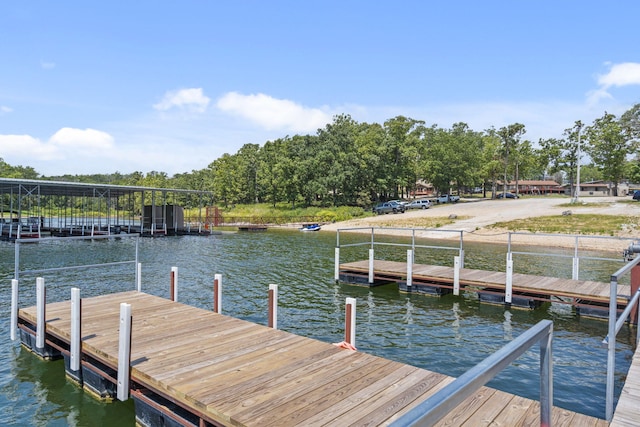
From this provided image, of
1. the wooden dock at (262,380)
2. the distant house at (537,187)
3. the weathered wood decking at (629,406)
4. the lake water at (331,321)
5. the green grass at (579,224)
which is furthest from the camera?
the distant house at (537,187)

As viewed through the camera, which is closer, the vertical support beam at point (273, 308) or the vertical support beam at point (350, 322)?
the vertical support beam at point (350, 322)

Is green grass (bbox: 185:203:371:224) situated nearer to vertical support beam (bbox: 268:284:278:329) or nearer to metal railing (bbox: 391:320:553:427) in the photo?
vertical support beam (bbox: 268:284:278:329)

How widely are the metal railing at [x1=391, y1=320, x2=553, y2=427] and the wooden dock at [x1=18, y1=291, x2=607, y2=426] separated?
205 centimetres

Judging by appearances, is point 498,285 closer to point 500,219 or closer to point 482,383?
point 482,383

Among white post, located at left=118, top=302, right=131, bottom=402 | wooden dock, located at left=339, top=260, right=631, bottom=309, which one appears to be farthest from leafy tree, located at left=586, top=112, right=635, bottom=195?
white post, located at left=118, top=302, right=131, bottom=402

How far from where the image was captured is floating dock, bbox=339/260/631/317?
12.8 meters

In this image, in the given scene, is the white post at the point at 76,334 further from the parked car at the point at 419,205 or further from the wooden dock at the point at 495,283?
the parked car at the point at 419,205

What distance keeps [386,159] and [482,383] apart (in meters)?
66.5

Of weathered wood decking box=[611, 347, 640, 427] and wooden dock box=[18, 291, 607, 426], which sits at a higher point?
weathered wood decking box=[611, 347, 640, 427]

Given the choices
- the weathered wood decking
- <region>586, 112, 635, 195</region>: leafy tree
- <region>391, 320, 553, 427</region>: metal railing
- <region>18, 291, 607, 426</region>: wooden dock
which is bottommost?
<region>18, 291, 607, 426</region>: wooden dock

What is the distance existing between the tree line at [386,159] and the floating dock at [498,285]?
45911mm

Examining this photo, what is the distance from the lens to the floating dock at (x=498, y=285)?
12836mm

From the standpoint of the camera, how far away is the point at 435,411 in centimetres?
176

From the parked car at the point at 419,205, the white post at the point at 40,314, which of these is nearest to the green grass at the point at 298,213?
the parked car at the point at 419,205
